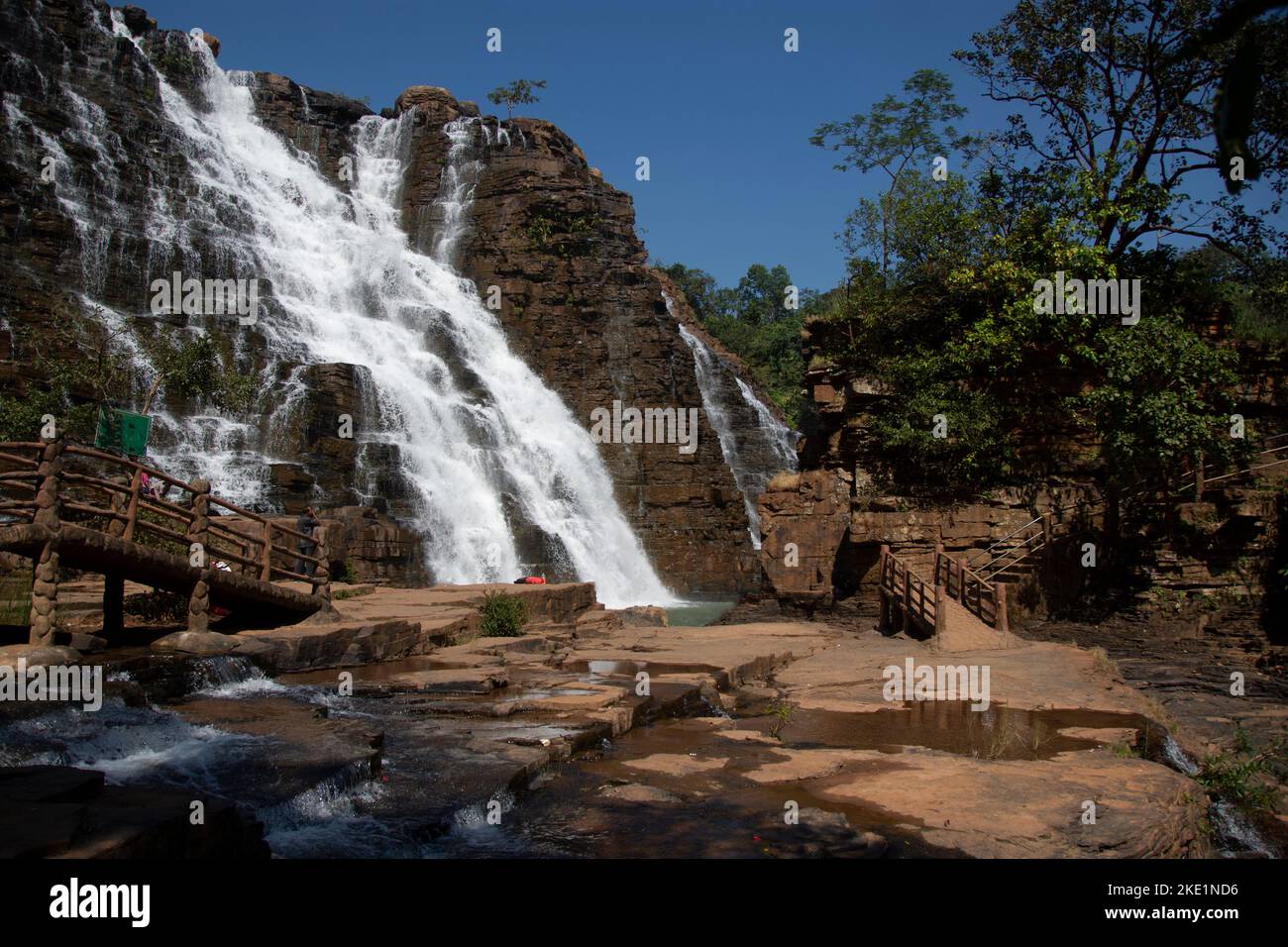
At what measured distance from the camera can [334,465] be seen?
25859mm

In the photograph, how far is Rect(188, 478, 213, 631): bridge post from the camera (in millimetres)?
11422

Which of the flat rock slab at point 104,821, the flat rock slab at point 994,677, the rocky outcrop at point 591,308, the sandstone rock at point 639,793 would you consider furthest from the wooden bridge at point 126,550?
the rocky outcrop at point 591,308

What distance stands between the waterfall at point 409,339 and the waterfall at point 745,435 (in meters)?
7.66

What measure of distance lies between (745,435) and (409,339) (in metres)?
15.5

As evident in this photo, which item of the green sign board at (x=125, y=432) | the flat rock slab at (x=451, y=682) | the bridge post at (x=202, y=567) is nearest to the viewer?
the flat rock slab at (x=451, y=682)

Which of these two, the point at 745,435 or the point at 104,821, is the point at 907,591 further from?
the point at 745,435

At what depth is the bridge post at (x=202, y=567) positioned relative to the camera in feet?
37.5

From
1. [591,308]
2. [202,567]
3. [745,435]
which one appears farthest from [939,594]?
[591,308]

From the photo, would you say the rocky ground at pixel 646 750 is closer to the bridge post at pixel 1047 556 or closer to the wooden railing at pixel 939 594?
the wooden railing at pixel 939 594

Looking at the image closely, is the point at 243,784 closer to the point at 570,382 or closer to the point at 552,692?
the point at 552,692

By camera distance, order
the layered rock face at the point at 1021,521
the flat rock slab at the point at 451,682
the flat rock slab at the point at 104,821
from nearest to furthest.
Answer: the flat rock slab at the point at 104,821
the flat rock slab at the point at 451,682
the layered rock face at the point at 1021,521
